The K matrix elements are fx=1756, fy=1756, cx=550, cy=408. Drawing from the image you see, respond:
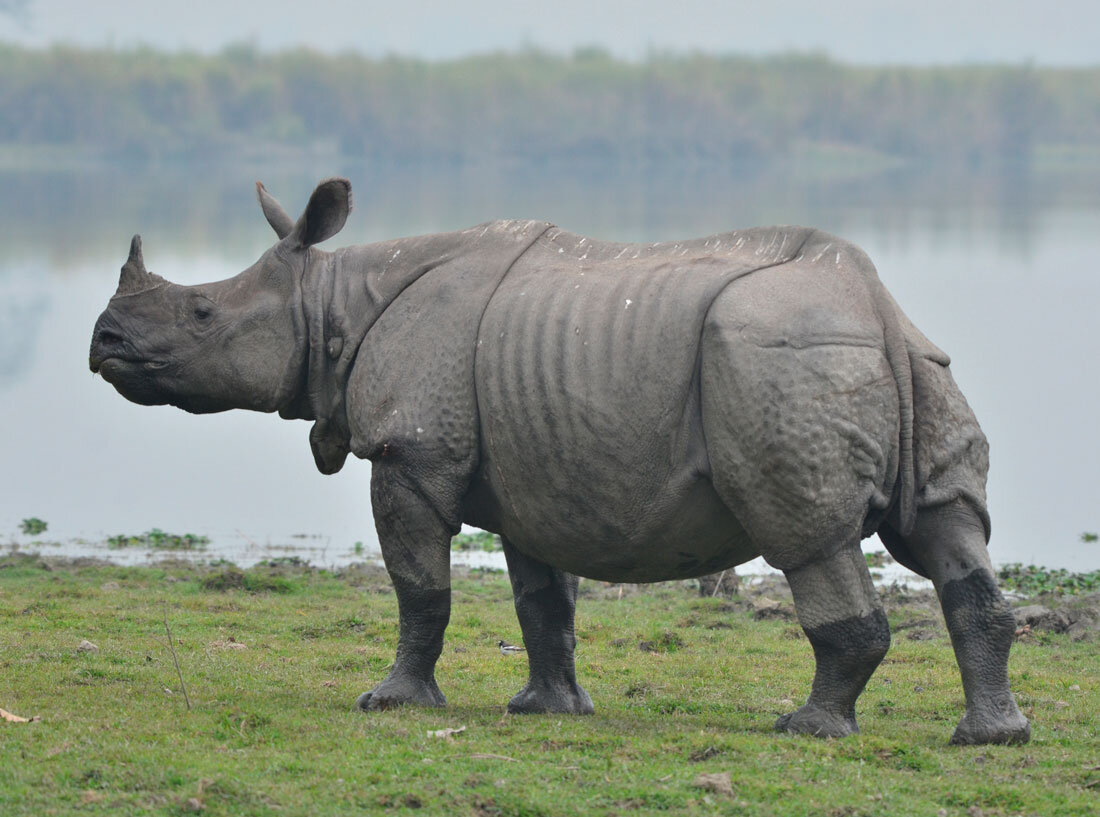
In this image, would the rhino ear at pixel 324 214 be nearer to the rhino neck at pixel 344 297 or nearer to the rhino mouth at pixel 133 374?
the rhino neck at pixel 344 297

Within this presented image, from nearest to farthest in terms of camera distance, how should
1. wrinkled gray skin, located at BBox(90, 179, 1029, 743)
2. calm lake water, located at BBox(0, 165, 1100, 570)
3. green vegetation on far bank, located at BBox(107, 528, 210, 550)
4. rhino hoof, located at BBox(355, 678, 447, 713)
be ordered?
1. wrinkled gray skin, located at BBox(90, 179, 1029, 743)
2. rhino hoof, located at BBox(355, 678, 447, 713)
3. green vegetation on far bank, located at BBox(107, 528, 210, 550)
4. calm lake water, located at BBox(0, 165, 1100, 570)

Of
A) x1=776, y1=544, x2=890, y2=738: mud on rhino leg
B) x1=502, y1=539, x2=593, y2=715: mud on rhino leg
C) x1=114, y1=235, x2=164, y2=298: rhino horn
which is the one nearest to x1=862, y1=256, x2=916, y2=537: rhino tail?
x1=776, y1=544, x2=890, y2=738: mud on rhino leg

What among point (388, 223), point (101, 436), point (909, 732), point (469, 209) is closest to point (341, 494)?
point (101, 436)

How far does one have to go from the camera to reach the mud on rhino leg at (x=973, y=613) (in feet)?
25.0

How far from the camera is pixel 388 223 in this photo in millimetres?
51188

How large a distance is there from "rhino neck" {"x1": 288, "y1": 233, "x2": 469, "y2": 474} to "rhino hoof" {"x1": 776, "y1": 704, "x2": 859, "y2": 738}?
2736mm

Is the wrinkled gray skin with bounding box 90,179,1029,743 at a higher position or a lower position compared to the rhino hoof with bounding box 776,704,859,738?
higher

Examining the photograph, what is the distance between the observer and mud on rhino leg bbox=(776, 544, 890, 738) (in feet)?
24.6

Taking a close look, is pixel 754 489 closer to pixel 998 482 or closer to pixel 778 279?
pixel 778 279

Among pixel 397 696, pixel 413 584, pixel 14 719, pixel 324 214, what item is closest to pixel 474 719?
pixel 397 696

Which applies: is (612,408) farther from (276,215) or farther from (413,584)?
(276,215)

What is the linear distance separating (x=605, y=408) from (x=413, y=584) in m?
1.44

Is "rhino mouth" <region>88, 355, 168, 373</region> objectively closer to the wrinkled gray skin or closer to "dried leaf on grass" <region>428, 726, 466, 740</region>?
the wrinkled gray skin

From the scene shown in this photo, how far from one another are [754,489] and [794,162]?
3042 inches
